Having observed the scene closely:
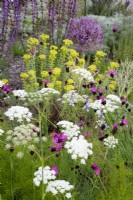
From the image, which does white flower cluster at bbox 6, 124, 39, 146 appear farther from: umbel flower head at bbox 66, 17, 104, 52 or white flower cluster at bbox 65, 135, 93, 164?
umbel flower head at bbox 66, 17, 104, 52

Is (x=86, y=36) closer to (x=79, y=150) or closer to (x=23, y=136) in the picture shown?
(x=23, y=136)

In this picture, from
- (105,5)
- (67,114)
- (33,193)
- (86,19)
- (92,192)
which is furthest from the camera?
(105,5)

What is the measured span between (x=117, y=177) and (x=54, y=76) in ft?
6.94

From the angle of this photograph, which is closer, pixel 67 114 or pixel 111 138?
pixel 111 138

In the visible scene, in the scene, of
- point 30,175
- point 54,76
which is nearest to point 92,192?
point 30,175

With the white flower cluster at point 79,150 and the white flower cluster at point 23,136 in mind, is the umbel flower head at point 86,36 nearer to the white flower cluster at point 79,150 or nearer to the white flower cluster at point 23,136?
the white flower cluster at point 23,136

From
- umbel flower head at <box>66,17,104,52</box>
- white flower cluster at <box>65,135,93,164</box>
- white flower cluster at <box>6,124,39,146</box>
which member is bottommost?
white flower cluster at <box>65,135,93,164</box>

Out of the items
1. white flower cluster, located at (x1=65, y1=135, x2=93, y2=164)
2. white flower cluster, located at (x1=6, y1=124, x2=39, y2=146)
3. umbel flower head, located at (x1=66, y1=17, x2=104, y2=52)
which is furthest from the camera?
umbel flower head, located at (x1=66, y1=17, x2=104, y2=52)

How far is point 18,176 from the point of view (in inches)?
132

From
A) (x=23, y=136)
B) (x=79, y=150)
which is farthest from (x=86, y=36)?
(x=79, y=150)

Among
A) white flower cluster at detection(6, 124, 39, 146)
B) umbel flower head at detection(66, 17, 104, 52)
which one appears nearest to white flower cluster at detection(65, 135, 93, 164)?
white flower cluster at detection(6, 124, 39, 146)

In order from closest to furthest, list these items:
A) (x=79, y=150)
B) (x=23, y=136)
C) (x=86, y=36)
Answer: (x=79, y=150) < (x=23, y=136) < (x=86, y=36)

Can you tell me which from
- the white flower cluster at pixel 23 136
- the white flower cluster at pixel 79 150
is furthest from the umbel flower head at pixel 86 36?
the white flower cluster at pixel 79 150

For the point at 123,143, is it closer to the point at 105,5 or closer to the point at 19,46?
the point at 19,46
